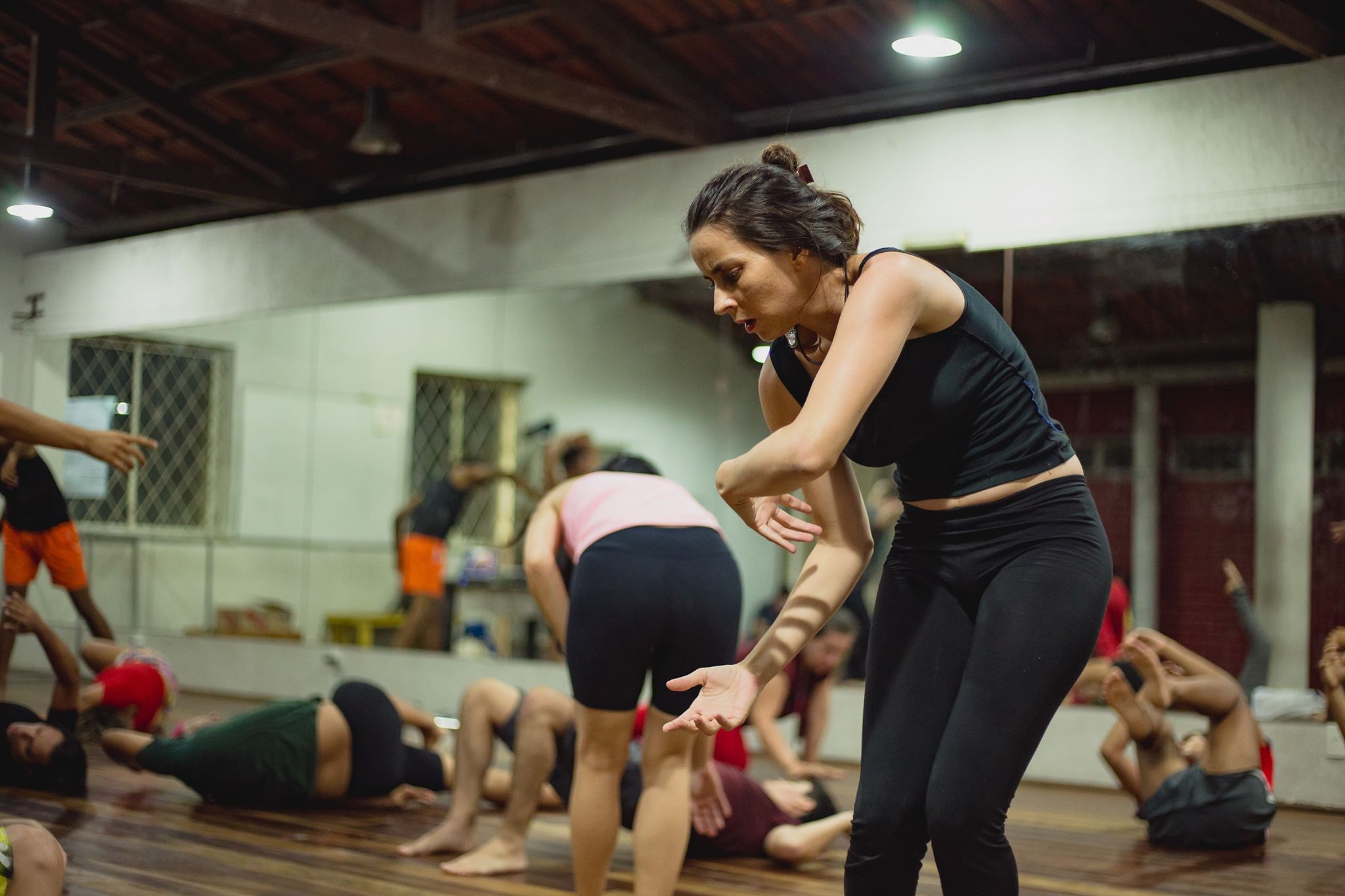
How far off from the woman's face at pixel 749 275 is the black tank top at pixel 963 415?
0.10 metres

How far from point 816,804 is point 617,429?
4.51 m

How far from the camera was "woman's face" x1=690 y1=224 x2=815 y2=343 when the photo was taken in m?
1.74

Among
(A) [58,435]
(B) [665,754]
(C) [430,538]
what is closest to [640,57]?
(A) [58,435]

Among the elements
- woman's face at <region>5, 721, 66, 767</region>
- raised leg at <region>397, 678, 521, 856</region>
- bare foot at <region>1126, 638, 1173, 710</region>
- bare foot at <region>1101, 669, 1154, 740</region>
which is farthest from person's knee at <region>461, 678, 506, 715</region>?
bare foot at <region>1126, 638, 1173, 710</region>

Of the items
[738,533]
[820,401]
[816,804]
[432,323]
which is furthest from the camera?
[432,323]

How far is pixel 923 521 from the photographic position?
1.91 meters

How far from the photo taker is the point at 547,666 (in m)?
6.99

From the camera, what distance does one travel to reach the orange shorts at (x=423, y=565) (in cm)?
829

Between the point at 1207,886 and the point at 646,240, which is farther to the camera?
the point at 646,240

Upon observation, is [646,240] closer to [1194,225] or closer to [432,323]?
[432,323]

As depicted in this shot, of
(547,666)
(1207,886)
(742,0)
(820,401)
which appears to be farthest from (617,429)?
(820,401)

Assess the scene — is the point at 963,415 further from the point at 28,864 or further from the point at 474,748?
the point at 474,748

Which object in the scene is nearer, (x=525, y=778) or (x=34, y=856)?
(x=34, y=856)

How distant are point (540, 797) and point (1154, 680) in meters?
2.01
